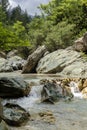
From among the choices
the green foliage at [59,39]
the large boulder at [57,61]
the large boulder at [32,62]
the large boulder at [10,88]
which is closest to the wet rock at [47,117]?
the large boulder at [10,88]

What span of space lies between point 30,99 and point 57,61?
652 inches

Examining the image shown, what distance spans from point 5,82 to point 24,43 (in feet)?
10.6

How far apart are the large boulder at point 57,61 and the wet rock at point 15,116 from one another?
2099 centimetres

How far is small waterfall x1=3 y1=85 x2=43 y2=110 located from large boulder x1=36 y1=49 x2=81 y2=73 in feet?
42.1

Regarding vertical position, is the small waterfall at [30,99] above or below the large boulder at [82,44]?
below

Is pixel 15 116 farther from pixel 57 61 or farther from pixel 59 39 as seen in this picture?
pixel 59 39

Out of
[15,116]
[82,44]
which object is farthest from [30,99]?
[82,44]

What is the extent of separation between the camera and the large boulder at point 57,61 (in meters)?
34.0

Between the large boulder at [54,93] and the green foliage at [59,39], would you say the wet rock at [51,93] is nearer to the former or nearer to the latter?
the large boulder at [54,93]

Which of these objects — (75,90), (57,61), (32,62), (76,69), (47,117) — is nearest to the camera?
(47,117)

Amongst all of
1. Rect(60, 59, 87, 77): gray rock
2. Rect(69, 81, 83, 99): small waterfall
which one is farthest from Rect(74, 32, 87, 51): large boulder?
Rect(69, 81, 83, 99): small waterfall

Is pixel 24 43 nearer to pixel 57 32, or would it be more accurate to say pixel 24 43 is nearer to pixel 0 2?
pixel 57 32

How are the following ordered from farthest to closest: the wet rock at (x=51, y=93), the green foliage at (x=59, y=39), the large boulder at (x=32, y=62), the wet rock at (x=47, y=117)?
the green foliage at (x=59, y=39)
the large boulder at (x=32, y=62)
the wet rock at (x=51, y=93)
the wet rock at (x=47, y=117)

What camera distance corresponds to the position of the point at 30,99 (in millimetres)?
19000
